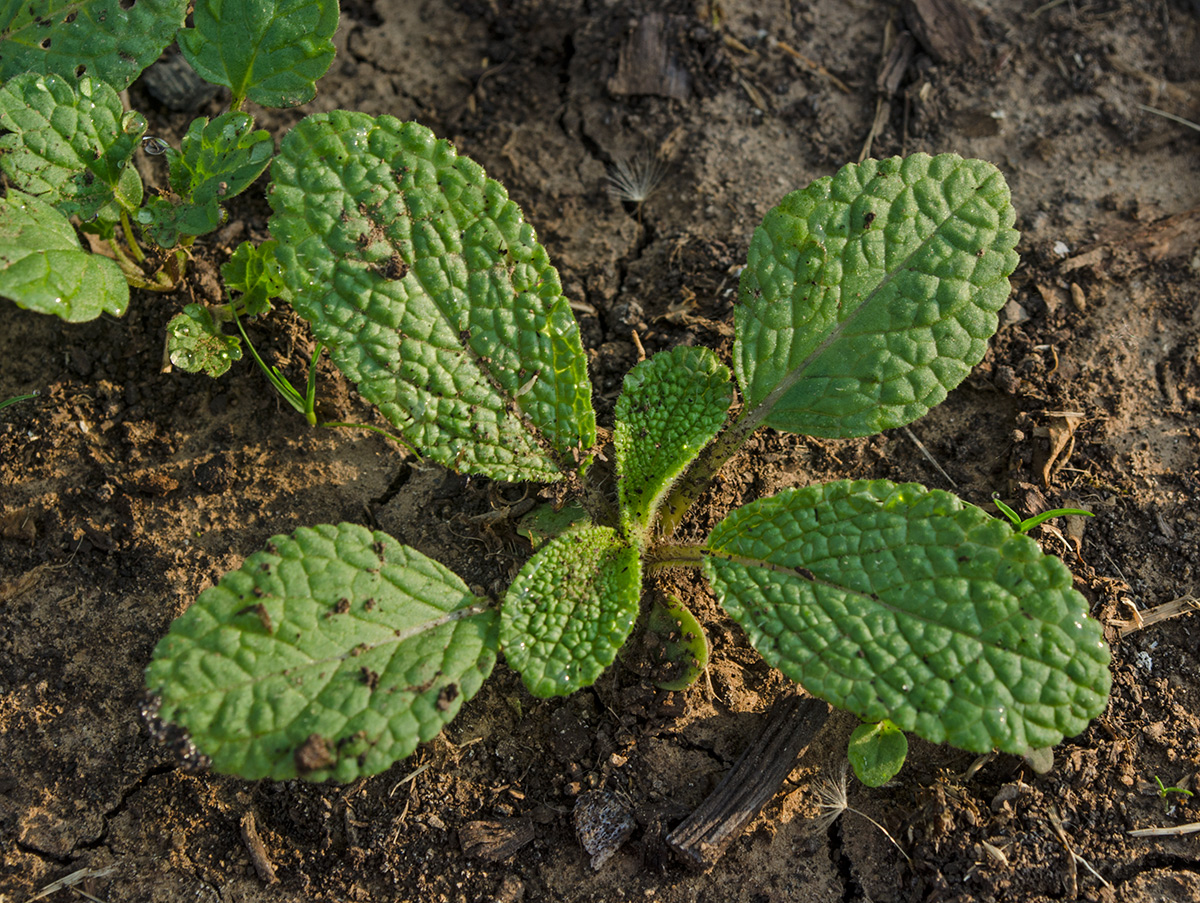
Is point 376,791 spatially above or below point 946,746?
below

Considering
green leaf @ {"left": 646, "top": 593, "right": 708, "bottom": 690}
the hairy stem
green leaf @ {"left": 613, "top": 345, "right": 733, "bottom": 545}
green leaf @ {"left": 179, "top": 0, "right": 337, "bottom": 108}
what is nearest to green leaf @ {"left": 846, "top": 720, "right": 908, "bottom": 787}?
green leaf @ {"left": 646, "top": 593, "right": 708, "bottom": 690}

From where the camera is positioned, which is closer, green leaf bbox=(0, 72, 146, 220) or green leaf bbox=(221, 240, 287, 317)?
green leaf bbox=(0, 72, 146, 220)

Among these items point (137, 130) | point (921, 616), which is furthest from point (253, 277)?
point (921, 616)

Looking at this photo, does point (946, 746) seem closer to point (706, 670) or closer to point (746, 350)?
point (706, 670)

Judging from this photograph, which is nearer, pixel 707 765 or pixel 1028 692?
pixel 1028 692

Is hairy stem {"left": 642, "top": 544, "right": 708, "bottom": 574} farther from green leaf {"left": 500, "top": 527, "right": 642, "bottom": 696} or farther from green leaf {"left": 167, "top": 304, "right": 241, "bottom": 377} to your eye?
green leaf {"left": 167, "top": 304, "right": 241, "bottom": 377}

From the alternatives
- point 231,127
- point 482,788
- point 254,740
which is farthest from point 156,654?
point 231,127

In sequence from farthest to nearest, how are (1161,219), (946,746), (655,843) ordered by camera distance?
(1161,219) < (946,746) < (655,843)

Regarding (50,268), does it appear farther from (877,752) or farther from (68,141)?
(877,752)

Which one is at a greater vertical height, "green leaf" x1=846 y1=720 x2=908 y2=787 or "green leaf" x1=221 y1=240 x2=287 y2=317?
"green leaf" x1=221 y1=240 x2=287 y2=317
